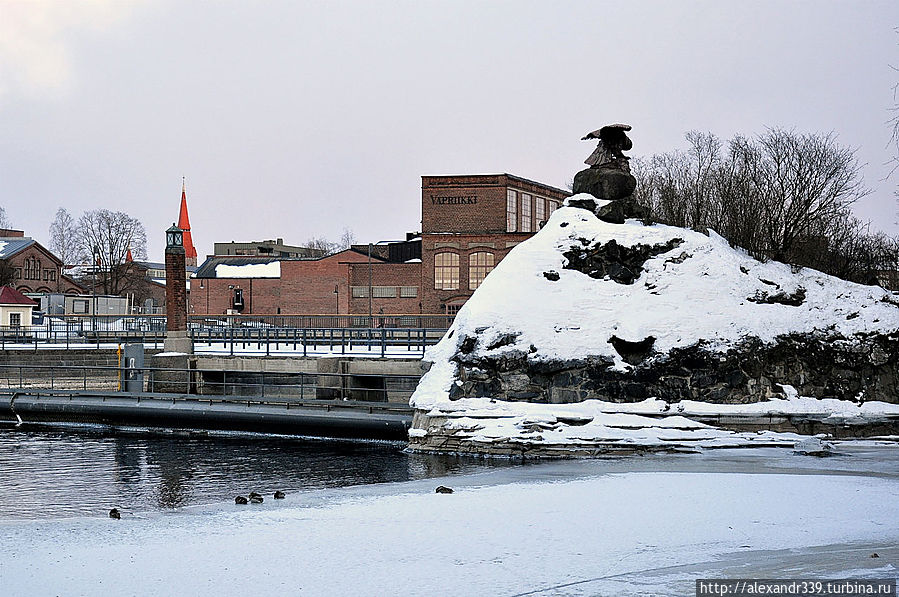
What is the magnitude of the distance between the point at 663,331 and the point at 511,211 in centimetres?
4604

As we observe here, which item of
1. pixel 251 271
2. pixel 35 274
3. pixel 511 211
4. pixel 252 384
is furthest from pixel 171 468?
pixel 35 274

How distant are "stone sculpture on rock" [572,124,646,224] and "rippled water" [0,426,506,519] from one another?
→ 8417 millimetres

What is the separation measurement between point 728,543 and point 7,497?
12.3 m

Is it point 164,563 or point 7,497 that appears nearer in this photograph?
point 164,563

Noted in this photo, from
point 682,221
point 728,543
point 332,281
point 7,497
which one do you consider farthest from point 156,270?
point 728,543

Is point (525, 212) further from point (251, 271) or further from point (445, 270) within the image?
point (251, 271)

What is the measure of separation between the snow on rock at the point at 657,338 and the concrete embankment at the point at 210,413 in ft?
9.66

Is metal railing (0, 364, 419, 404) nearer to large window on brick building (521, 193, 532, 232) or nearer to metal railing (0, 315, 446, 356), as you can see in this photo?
metal railing (0, 315, 446, 356)

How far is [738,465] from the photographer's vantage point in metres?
16.1

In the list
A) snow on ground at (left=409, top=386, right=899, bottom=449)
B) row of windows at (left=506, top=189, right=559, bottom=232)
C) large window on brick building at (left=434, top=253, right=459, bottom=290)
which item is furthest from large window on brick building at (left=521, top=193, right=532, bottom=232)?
Result: snow on ground at (left=409, top=386, right=899, bottom=449)

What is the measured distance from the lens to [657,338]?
798 inches

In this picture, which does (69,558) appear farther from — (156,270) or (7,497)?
(156,270)

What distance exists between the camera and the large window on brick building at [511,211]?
2569 inches

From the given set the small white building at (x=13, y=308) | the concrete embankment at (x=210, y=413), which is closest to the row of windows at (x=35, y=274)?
the small white building at (x=13, y=308)
